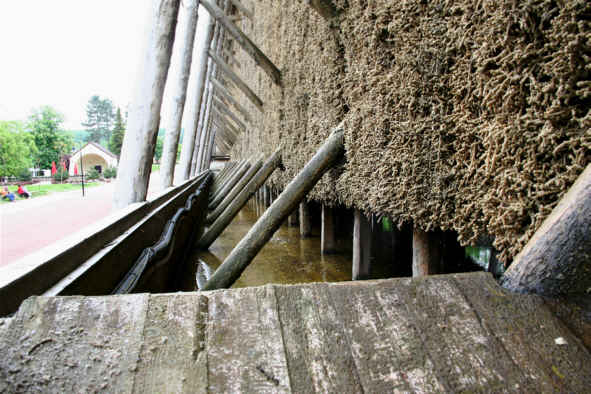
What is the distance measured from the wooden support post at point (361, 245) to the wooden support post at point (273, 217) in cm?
88

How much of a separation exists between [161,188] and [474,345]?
216 inches

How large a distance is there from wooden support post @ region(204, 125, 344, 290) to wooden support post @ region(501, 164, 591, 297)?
1.94m

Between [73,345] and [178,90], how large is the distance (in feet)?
18.9

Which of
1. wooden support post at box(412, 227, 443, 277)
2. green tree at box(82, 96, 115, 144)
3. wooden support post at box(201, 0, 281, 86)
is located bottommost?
wooden support post at box(412, 227, 443, 277)

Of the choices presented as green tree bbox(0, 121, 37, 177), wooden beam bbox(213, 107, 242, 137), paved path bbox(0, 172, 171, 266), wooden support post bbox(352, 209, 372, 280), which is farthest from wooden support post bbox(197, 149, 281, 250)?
green tree bbox(0, 121, 37, 177)

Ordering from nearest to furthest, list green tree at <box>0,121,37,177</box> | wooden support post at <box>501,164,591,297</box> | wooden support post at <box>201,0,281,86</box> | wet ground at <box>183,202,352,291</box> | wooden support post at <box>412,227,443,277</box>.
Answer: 1. wooden support post at <box>501,164,591,297</box>
2. wooden support post at <box>412,227,443,277</box>
3. wet ground at <box>183,202,352,291</box>
4. wooden support post at <box>201,0,281,86</box>
5. green tree at <box>0,121,37,177</box>

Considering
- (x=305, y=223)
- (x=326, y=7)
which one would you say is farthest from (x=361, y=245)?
(x=305, y=223)

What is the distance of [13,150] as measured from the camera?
19.2 meters

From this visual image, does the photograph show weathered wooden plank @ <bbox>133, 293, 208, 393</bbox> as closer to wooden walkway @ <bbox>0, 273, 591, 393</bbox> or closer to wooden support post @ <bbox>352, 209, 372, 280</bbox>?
wooden walkway @ <bbox>0, 273, 591, 393</bbox>

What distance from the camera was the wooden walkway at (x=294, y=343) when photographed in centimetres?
91

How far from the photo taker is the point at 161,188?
5770 millimetres

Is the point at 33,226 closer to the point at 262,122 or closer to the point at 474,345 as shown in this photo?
the point at 262,122

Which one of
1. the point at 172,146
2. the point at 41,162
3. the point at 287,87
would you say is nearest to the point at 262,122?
the point at 287,87

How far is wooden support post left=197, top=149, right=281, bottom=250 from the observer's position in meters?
5.57
